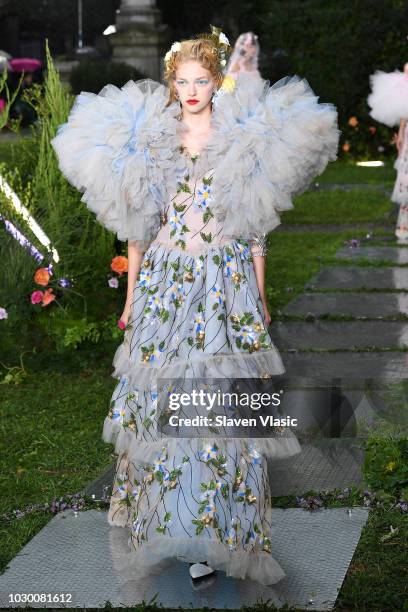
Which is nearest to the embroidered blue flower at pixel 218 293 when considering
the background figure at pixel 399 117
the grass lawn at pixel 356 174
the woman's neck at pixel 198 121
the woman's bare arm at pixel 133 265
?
the woman's bare arm at pixel 133 265

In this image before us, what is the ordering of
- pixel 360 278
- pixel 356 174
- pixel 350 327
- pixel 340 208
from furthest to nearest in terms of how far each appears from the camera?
1. pixel 356 174
2. pixel 340 208
3. pixel 360 278
4. pixel 350 327

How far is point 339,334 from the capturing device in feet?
30.2

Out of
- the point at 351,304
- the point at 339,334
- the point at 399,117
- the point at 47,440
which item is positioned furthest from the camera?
the point at 399,117

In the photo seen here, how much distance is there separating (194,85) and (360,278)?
6514 mm

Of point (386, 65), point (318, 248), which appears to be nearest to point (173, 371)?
point (318, 248)

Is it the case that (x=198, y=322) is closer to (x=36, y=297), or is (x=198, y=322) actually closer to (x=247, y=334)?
(x=247, y=334)

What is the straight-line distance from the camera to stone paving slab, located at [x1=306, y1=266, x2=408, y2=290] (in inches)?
431

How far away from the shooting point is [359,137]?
904 inches

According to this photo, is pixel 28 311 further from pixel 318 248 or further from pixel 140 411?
pixel 318 248

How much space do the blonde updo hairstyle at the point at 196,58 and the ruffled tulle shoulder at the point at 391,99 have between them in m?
8.83

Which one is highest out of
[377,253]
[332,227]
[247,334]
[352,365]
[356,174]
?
[247,334]

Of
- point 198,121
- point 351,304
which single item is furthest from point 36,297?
point 198,121

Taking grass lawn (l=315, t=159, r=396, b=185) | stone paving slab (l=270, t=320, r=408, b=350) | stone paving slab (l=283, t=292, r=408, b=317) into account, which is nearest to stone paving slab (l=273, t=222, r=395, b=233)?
stone paving slab (l=283, t=292, r=408, b=317)

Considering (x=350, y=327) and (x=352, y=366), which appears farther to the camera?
(x=350, y=327)
